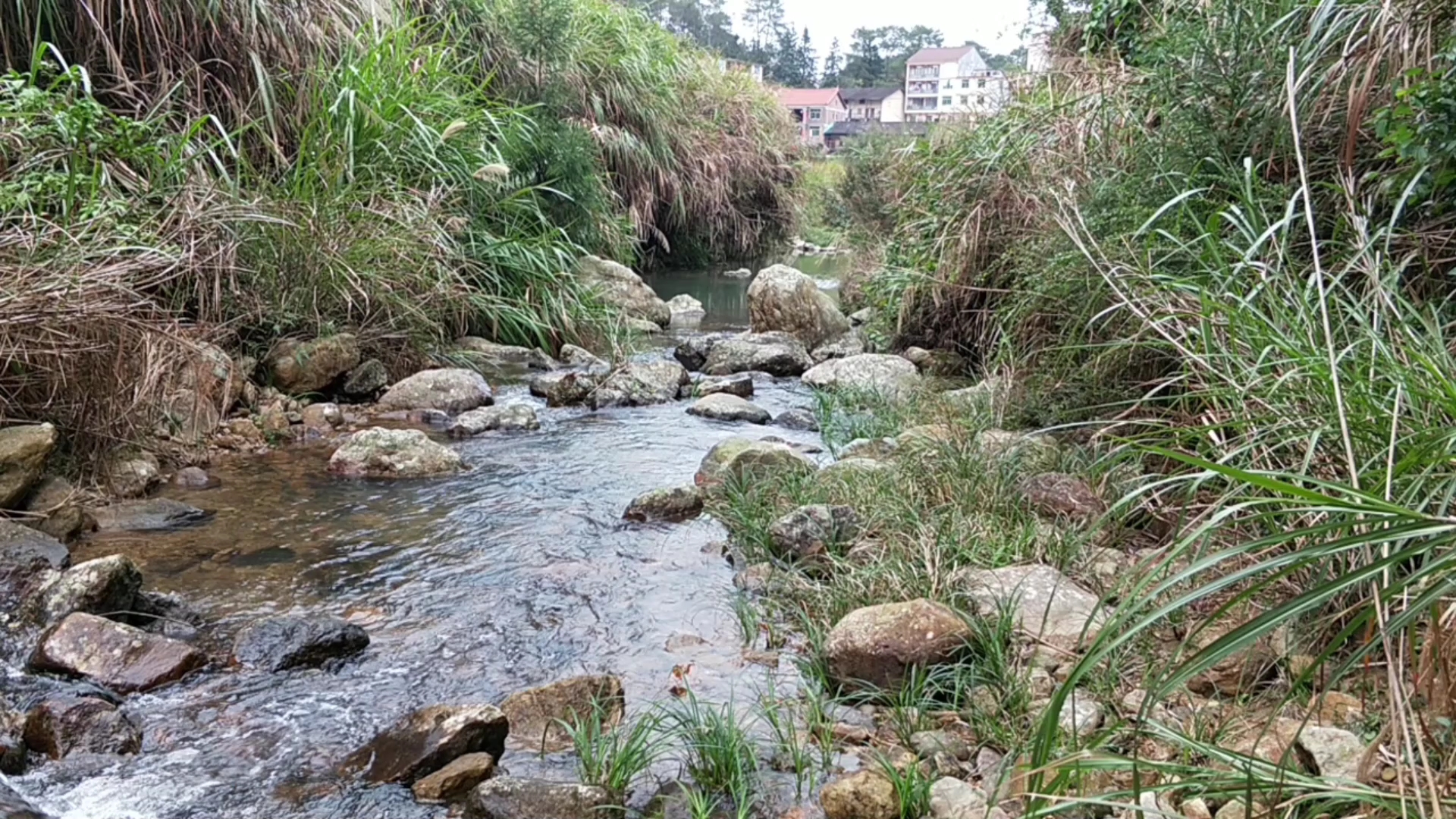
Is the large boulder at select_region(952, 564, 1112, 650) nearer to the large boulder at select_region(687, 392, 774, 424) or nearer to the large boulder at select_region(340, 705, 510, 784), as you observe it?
the large boulder at select_region(340, 705, 510, 784)

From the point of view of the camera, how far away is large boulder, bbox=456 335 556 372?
6570 millimetres

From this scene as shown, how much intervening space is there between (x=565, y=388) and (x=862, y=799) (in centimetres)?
431

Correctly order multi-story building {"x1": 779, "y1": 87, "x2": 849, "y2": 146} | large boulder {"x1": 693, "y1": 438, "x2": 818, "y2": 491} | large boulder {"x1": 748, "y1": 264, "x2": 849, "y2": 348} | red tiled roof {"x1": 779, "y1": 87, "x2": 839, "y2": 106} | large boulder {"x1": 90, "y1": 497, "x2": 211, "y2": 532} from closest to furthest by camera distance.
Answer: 1. large boulder {"x1": 90, "y1": 497, "x2": 211, "y2": 532}
2. large boulder {"x1": 693, "y1": 438, "x2": 818, "y2": 491}
3. large boulder {"x1": 748, "y1": 264, "x2": 849, "y2": 348}
4. multi-story building {"x1": 779, "y1": 87, "x2": 849, "y2": 146}
5. red tiled roof {"x1": 779, "y1": 87, "x2": 839, "y2": 106}

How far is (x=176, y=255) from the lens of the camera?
4.28 meters

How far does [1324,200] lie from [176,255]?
4324mm

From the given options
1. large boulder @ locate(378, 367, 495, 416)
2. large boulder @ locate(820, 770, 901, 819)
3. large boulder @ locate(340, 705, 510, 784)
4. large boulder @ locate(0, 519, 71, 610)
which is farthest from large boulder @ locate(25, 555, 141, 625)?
large boulder @ locate(378, 367, 495, 416)

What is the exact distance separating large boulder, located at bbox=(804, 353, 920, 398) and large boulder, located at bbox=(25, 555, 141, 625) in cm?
359

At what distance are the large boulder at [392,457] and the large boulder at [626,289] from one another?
3771 millimetres

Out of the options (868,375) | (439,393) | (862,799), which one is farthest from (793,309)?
(862,799)

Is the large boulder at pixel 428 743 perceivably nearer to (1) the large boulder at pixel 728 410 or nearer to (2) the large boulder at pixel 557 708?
(2) the large boulder at pixel 557 708

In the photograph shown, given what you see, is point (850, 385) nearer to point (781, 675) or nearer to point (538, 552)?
point (538, 552)

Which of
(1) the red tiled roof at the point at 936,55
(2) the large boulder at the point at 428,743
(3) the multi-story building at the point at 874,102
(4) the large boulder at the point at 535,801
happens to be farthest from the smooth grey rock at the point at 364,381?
(1) the red tiled roof at the point at 936,55

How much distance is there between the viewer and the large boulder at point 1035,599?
2.53 meters

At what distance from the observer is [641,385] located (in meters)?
Answer: 6.20
